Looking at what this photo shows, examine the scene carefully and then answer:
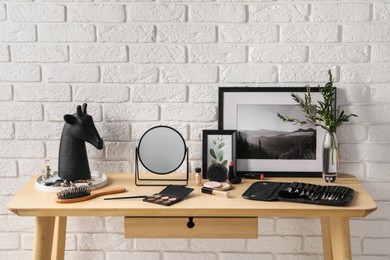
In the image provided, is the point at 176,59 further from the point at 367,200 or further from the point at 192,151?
the point at 367,200

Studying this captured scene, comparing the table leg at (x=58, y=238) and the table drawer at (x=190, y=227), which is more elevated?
the table drawer at (x=190, y=227)

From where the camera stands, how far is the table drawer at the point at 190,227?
1645mm

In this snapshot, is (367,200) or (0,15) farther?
(0,15)

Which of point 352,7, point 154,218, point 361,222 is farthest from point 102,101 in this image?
point 361,222

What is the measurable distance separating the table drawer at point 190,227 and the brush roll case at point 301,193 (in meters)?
0.09

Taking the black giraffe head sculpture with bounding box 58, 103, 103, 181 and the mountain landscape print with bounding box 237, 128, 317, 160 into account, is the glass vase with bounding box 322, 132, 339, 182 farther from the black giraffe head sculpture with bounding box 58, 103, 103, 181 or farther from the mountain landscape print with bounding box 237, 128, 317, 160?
the black giraffe head sculpture with bounding box 58, 103, 103, 181

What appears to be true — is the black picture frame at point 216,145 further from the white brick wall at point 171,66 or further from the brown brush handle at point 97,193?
the brown brush handle at point 97,193

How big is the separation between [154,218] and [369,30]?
1035 millimetres

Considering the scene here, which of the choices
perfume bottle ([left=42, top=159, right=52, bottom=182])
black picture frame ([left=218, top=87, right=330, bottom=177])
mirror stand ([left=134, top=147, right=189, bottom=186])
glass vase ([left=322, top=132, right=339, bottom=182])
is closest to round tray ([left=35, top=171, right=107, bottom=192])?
perfume bottle ([left=42, top=159, right=52, bottom=182])

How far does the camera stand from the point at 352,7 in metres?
1.87

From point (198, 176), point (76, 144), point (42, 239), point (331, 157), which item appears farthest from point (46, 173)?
point (331, 157)

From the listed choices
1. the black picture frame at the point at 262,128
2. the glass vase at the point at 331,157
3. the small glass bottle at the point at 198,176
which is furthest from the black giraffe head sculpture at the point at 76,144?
the glass vase at the point at 331,157

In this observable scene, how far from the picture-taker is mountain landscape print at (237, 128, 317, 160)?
1935mm

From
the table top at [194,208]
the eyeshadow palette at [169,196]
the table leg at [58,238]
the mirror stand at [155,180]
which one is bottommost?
the table leg at [58,238]
